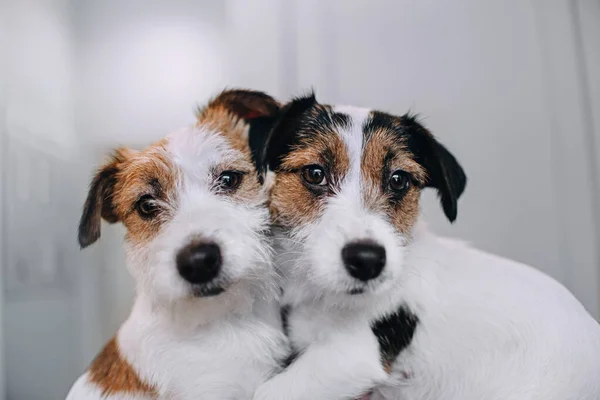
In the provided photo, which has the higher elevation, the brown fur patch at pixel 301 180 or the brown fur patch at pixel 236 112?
the brown fur patch at pixel 236 112

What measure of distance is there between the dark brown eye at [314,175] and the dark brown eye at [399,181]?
0.16 metres

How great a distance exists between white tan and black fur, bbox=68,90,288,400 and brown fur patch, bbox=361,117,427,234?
26cm

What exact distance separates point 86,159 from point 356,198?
2.85 ft

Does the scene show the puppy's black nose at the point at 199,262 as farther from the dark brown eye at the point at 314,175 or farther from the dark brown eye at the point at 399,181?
the dark brown eye at the point at 399,181

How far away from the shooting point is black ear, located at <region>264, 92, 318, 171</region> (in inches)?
47.4

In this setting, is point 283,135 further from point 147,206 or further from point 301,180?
point 147,206

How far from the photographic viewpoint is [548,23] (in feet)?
5.24

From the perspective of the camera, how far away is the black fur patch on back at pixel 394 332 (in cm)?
117

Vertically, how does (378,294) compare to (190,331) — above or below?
above

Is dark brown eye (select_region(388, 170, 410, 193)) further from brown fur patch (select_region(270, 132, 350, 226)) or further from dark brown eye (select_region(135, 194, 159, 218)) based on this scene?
dark brown eye (select_region(135, 194, 159, 218))

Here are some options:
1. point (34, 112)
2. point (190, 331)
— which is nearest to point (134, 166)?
point (190, 331)

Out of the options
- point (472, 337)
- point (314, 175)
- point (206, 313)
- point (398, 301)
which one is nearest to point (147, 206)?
point (206, 313)

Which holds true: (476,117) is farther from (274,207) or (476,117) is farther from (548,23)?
(274,207)

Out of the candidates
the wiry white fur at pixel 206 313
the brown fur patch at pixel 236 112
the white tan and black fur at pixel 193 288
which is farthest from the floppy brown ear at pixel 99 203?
the brown fur patch at pixel 236 112
